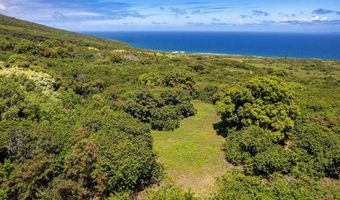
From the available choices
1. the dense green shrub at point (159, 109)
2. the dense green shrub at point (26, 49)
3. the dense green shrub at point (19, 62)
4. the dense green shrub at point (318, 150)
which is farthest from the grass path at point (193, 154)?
the dense green shrub at point (26, 49)

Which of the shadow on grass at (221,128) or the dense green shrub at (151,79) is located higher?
the dense green shrub at (151,79)

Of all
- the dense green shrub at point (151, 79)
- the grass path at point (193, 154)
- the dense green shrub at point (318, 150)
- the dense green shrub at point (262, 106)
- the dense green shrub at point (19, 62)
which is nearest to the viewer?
the grass path at point (193, 154)

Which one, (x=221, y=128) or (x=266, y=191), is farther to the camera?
(x=221, y=128)

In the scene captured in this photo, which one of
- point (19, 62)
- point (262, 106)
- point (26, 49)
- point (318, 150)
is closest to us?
point (318, 150)

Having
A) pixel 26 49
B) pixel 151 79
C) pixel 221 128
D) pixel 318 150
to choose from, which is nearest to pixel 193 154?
pixel 221 128

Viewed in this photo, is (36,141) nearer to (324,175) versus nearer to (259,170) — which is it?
(259,170)

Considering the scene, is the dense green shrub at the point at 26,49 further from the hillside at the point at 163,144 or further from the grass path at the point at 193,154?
Result: the grass path at the point at 193,154

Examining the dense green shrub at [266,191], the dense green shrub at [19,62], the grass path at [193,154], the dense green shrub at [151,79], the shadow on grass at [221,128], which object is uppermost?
the dense green shrub at [19,62]

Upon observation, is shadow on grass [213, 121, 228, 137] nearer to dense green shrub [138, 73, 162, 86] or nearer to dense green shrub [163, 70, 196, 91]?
dense green shrub [163, 70, 196, 91]

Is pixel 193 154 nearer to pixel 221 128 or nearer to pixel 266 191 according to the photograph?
pixel 221 128

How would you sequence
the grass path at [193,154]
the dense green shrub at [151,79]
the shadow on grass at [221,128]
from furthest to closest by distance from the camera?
the dense green shrub at [151,79], the shadow on grass at [221,128], the grass path at [193,154]
